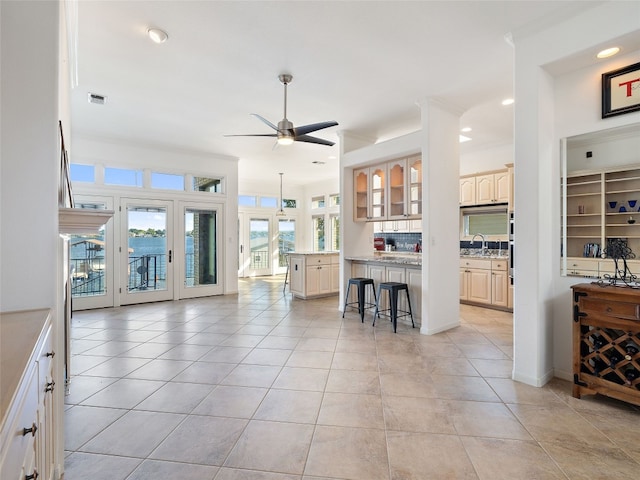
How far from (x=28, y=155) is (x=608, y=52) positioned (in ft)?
12.9

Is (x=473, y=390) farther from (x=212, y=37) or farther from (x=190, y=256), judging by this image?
(x=190, y=256)

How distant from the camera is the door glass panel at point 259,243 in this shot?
1022cm

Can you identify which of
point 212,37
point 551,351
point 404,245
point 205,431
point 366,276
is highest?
point 212,37

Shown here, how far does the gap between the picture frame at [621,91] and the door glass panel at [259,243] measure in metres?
8.78

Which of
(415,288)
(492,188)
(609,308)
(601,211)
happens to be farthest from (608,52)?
(492,188)

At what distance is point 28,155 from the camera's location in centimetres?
154

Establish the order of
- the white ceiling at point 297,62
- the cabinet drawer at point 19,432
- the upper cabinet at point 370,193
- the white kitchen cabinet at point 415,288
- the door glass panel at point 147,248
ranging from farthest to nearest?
the door glass panel at point 147,248
the upper cabinet at point 370,193
the white kitchen cabinet at point 415,288
the white ceiling at point 297,62
the cabinet drawer at point 19,432

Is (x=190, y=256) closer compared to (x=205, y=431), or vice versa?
(x=205, y=431)

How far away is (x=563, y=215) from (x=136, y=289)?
6.64m

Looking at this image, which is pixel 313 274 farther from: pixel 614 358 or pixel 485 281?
pixel 614 358

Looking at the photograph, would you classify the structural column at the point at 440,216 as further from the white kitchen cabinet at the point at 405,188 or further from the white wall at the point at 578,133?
the white wall at the point at 578,133

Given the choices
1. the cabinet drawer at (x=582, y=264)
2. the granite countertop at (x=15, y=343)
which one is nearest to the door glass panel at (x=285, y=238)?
the cabinet drawer at (x=582, y=264)

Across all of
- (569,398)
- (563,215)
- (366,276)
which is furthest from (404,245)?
(569,398)

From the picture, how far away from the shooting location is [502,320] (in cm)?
488
